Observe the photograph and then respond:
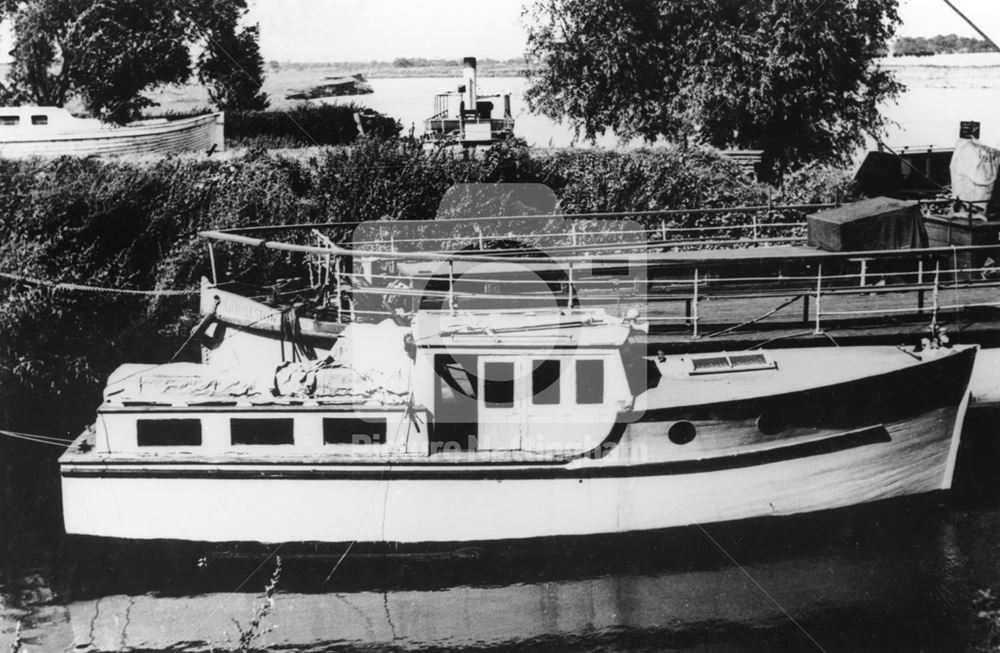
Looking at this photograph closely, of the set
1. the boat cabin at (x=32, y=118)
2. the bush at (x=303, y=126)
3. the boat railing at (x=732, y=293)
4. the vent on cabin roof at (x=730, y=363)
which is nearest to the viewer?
the vent on cabin roof at (x=730, y=363)

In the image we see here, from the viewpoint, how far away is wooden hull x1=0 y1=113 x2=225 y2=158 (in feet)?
68.0

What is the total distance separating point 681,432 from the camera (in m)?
11.6

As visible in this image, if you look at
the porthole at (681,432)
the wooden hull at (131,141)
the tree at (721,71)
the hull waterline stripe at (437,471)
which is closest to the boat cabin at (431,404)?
the hull waterline stripe at (437,471)

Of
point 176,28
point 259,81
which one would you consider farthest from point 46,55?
point 259,81

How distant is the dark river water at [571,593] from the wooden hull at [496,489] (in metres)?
0.36

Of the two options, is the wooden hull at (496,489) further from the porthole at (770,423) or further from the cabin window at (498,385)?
the cabin window at (498,385)

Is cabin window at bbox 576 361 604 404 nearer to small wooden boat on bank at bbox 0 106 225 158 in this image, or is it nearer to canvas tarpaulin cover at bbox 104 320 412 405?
canvas tarpaulin cover at bbox 104 320 412 405

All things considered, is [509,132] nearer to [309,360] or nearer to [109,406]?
[309,360]

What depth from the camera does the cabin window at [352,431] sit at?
11.6 m

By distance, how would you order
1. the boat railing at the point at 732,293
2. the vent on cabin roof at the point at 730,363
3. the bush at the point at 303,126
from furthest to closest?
the bush at the point at 303,126 → the boat railing at the point at 732,293 → the vent on cabin roof at the point at 730,363

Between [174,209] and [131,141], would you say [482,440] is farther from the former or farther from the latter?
[131,141]

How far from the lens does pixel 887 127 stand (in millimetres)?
26297

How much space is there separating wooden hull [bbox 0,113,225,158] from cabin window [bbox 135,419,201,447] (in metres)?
11.9

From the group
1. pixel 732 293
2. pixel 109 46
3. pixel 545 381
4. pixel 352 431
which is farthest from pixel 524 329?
pixel 109 46
